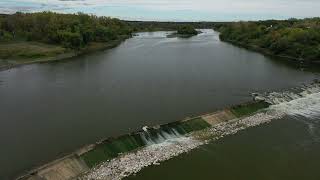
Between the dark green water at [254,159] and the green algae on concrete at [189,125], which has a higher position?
the green algae on concrete at [189,125]

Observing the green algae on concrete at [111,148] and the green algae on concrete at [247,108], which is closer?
the green algae on concrete at [111,148]

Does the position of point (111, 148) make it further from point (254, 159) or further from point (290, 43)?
point (290, 43)

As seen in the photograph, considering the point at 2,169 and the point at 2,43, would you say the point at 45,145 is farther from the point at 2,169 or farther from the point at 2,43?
the point at 2,43

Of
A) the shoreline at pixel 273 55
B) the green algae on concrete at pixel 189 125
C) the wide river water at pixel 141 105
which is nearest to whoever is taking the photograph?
the wide river water at pixel 141 105

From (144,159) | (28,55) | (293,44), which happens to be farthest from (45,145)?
(293,44)

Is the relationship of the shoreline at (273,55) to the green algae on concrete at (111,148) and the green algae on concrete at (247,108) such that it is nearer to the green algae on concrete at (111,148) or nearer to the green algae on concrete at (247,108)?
the green algae on concrete at (247,108)

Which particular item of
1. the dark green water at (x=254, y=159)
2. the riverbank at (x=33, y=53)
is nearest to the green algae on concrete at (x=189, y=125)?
the dark green water at (x=254, y=159)
